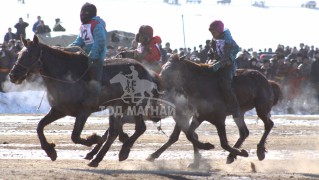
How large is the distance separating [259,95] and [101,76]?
13.2 ft

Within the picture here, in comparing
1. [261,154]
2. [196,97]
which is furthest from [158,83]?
[261,154]

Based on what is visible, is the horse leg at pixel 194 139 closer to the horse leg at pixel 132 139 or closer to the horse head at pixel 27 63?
the horse leg at pixel 132 139

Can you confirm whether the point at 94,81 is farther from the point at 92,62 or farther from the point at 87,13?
the point at 87,13

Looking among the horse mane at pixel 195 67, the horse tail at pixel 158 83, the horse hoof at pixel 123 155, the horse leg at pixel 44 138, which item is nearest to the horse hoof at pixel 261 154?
the horse mane at pixel 195 67

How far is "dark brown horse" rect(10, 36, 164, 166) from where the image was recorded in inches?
536

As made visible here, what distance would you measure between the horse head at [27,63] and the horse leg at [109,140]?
1670 mm

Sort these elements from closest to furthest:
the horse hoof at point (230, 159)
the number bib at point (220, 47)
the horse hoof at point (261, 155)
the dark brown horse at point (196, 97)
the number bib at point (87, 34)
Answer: the number bib at point (87, 34)
the dark brown horse at point (196, 97)
the horse hoof at point (230, 159)
the number bib at point (220, 47)
the horse hoof at point (261, 155)

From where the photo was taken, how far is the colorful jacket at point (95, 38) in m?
14.1

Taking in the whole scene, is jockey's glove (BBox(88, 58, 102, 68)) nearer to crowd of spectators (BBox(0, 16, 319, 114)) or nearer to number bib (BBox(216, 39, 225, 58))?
number bib (BBox(216, 39, 225, 58))

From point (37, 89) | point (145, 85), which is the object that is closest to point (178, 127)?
point (145, 85)

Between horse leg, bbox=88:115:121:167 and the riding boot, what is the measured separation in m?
0.61

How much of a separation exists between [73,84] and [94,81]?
0.37 metres

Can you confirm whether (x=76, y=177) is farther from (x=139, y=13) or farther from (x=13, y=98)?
(x=139, y=13)

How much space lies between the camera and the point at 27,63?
13477mm
